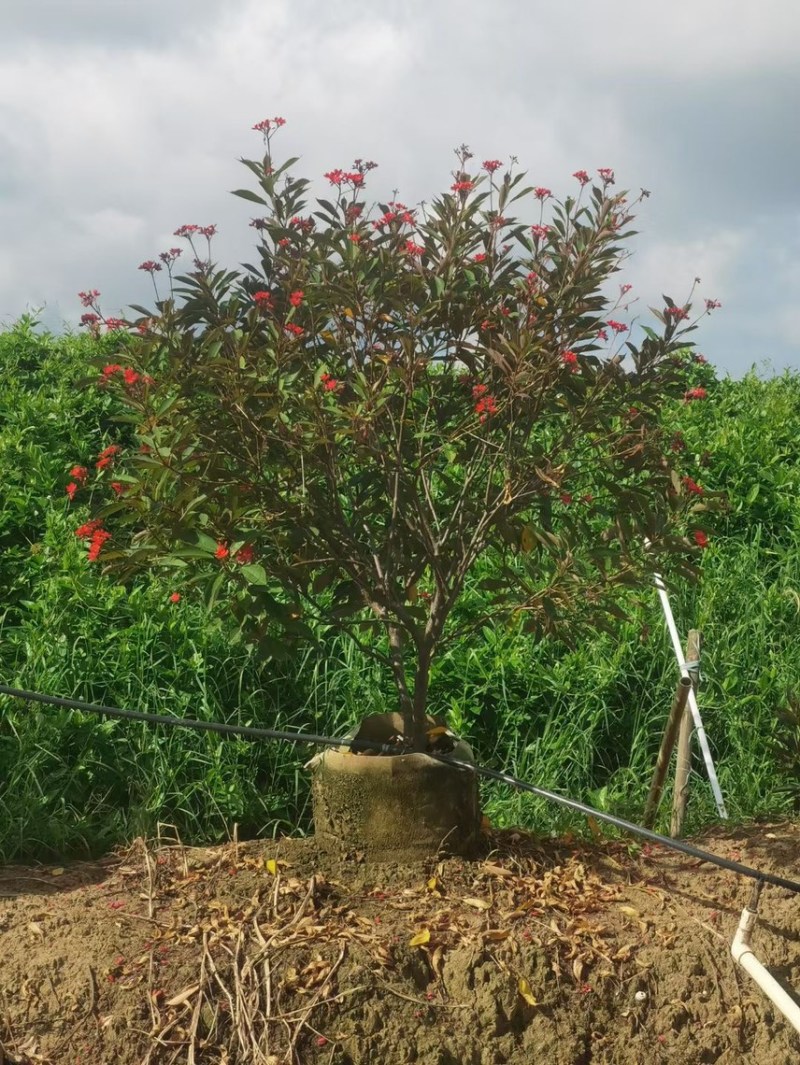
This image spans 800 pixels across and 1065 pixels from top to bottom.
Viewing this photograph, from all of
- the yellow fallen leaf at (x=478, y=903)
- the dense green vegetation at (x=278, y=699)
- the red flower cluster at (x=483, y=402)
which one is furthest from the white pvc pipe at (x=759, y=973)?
the red flower cluster at (x=483, y=402)

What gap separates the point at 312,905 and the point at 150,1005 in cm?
62

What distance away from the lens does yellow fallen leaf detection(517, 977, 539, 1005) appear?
11.9 ft

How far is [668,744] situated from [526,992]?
4.60ft

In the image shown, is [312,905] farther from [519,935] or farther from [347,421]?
[347,421]

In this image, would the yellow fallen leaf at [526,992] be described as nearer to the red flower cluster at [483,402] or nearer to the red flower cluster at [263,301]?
the red flower cluster at [483,402]

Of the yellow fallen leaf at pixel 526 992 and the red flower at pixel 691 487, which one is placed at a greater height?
the red flower at pixel 691 487

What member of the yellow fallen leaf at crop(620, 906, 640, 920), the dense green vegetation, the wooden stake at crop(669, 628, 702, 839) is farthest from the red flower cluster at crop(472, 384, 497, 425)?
the yellow fallen leaf at crop(620, 906, 640, 920)

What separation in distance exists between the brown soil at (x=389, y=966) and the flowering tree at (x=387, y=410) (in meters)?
0.80

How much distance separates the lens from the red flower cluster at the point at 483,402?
12.4 feet

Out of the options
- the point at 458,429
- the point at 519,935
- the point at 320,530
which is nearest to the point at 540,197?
the point at 458,429

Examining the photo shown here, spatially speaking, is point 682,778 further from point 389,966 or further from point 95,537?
point 95,537

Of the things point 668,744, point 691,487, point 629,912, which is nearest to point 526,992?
point 629,912

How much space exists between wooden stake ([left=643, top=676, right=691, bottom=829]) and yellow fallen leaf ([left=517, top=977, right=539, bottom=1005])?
133 centimetres

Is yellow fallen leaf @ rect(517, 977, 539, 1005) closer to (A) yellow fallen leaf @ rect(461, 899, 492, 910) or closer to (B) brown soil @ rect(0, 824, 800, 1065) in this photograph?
(B) brown soil @ rect(0, 824, 800, 1065)
